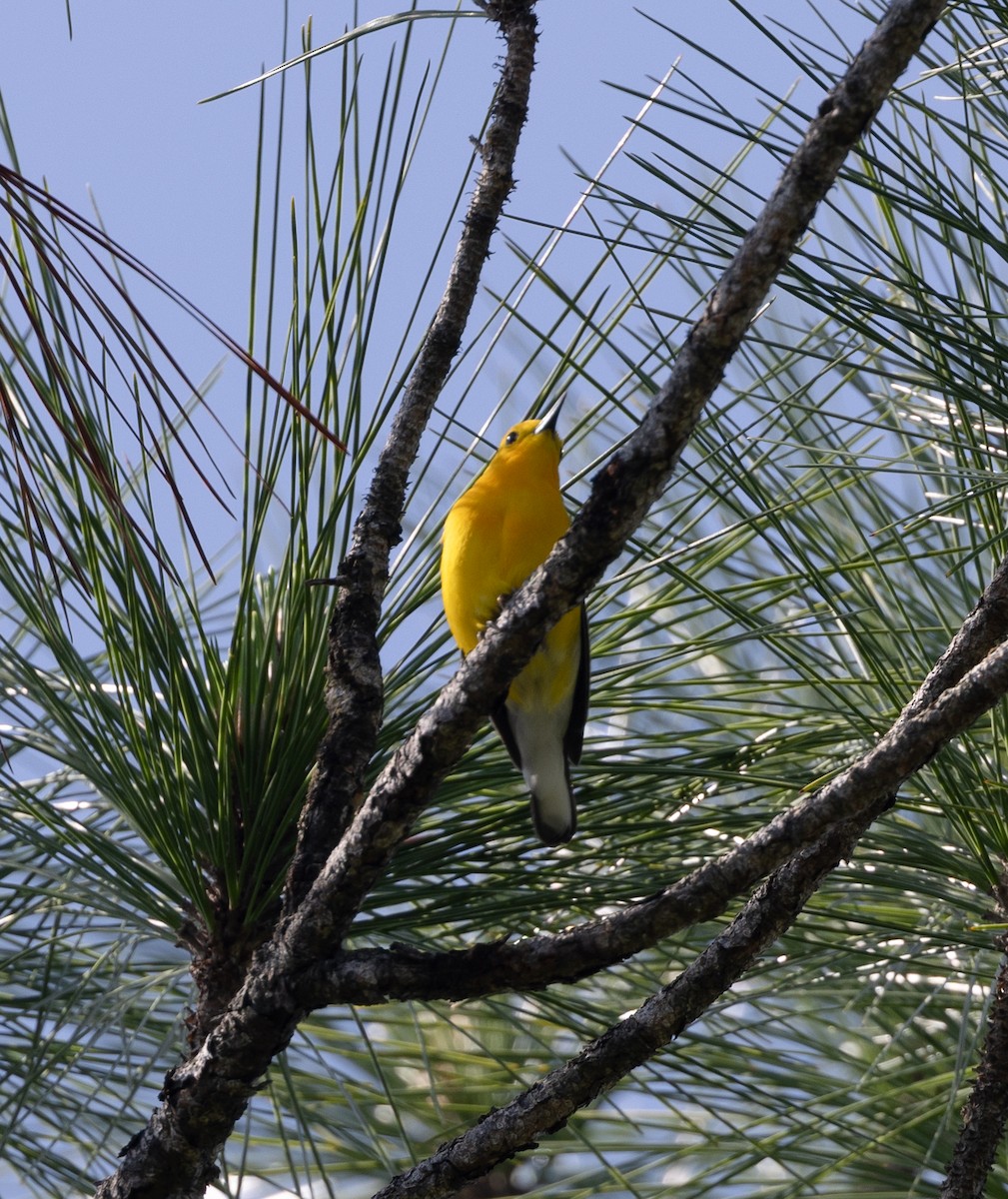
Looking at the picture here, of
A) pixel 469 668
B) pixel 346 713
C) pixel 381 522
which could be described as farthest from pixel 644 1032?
pixel 381 522

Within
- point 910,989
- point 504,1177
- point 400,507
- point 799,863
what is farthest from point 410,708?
point 504,1177

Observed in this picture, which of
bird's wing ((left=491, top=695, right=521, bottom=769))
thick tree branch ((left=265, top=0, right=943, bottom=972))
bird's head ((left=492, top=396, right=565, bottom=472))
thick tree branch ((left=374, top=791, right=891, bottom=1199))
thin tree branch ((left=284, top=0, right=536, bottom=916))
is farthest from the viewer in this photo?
bird's head ((left=492, top=396, right=565, bottom=472))

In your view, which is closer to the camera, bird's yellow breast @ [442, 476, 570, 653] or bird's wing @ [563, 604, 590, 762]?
bird's wing @ [563, 604, 590, 762]

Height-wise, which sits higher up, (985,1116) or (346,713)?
(346,713)

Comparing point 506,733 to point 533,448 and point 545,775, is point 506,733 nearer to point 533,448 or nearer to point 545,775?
point 545,775

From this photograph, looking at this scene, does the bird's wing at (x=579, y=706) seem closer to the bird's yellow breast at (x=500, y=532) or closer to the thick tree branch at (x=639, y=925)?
the bird's yellow breast at (x=500, y=532)

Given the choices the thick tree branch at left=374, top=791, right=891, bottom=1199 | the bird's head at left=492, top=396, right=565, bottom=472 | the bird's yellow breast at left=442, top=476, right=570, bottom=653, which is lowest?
the thick tree branch at left=374, top=791, right=891, bottom=1199

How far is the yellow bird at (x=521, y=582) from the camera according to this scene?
6.54 ft

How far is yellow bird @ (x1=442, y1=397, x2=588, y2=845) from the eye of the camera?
199 centimetres

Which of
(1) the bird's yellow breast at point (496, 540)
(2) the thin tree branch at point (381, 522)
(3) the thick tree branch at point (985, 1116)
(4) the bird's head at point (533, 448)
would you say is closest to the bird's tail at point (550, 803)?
(2) the thin tree branch at point (381, 522)

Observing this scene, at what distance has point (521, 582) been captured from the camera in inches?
101

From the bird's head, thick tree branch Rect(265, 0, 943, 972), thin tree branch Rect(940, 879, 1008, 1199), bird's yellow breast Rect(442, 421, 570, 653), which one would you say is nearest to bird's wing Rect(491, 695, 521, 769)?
bird's yellow breast Rect(442, 421, 570, 653)

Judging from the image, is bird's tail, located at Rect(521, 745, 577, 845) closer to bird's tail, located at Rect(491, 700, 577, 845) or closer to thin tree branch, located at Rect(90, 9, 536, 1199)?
bird's tail, located at Rect(491, 700, 577, 845)

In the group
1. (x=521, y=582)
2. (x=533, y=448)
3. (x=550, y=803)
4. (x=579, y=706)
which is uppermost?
(x=533, y=448)
